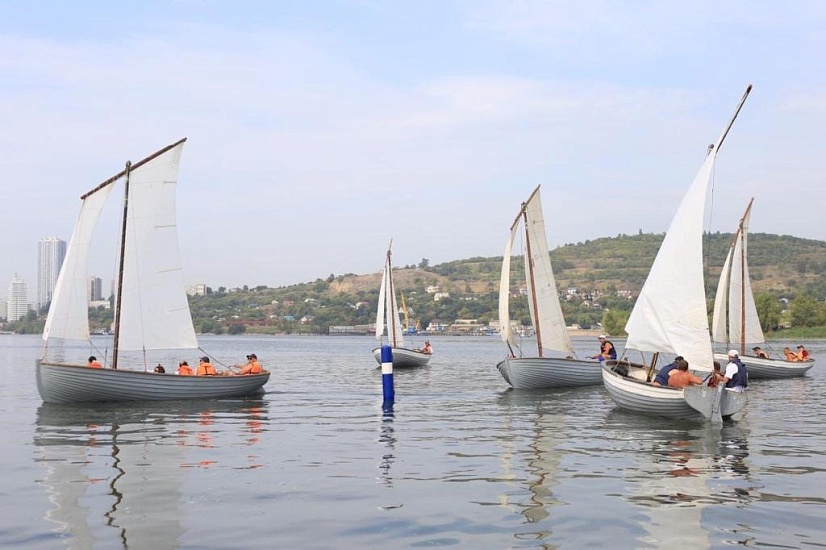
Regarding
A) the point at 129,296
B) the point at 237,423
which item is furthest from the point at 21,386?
the point at 237,423

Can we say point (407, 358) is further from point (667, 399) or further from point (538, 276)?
point (667, 399)

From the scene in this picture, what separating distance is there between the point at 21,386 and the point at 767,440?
38897 millimetres

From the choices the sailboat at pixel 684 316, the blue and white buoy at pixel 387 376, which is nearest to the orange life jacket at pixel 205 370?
the blue and white buoy at pixel 387 376

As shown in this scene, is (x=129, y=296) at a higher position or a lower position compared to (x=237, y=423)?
higher

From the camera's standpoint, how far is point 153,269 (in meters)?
37.2

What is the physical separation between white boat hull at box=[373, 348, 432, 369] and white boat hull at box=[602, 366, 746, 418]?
37537mm

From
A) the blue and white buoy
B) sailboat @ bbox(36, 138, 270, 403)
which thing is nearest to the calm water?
the blue and white buoy

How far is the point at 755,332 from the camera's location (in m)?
60.2

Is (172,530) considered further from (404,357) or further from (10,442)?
(404,357)

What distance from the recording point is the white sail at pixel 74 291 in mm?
35594

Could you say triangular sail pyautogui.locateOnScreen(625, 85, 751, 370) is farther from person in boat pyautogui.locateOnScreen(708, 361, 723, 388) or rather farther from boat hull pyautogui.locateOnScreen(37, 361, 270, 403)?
boat hull pyautogui.locateOnScreen(37, 361, 270, 403)

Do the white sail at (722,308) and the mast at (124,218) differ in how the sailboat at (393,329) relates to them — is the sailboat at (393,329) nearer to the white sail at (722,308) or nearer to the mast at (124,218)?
the white sail at (722,308)

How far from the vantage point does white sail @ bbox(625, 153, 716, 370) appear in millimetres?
28219

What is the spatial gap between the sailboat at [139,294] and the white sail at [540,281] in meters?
15.8
